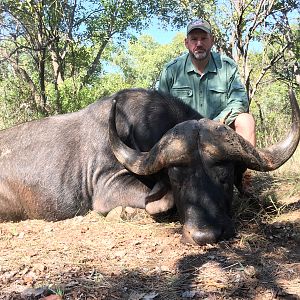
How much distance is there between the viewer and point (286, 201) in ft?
19.1

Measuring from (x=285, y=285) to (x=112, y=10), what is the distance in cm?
1723

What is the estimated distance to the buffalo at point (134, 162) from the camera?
4406mm

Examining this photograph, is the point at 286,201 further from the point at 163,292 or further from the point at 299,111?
the point at 163,292

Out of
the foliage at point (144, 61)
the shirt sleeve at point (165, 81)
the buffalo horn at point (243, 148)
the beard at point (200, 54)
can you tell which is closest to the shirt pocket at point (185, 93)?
the shirt sleeve at point (165, 81)

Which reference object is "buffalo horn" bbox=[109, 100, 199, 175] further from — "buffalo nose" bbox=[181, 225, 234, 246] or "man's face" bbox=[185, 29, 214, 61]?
"man's face" bbox=[185, 29, 214, 61]

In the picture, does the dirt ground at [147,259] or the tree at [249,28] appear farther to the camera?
the tree at [249,28]

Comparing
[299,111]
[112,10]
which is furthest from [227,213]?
[112,10]

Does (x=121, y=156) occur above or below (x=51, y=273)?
above

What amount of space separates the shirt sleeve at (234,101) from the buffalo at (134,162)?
51 cm

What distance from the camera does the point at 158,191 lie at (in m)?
4.95

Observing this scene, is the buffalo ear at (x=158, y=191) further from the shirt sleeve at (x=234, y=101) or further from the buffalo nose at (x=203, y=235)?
the shirt sleeve at (x=234, y=101)

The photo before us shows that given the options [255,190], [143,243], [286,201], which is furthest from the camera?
[255,190]

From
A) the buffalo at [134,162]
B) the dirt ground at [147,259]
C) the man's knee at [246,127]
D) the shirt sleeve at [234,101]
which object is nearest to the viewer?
the dirt ground at [147,259]

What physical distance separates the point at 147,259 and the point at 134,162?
1413 millimetres
